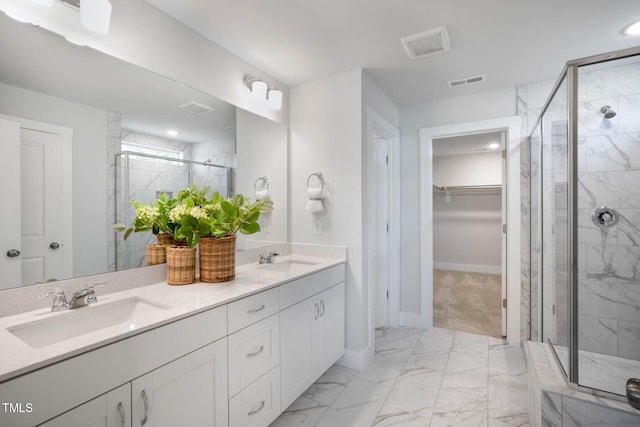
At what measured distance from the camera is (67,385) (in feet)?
2.81

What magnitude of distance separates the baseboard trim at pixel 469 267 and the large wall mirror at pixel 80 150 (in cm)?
539

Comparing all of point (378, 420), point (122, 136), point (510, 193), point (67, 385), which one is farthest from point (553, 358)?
point (122, 136)

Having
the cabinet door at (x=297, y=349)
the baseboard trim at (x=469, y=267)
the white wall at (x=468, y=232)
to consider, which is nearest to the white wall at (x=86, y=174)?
the cabinet door at (x=297, y=349)

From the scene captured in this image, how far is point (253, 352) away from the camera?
149 cm

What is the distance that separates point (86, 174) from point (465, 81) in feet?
9.34

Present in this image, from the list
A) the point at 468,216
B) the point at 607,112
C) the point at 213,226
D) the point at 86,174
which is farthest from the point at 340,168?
the point at 468,216

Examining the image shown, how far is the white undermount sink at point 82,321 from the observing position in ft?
3.53

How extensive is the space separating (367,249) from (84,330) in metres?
1.83

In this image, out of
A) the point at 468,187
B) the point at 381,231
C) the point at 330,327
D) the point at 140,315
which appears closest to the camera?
the point at 140,315

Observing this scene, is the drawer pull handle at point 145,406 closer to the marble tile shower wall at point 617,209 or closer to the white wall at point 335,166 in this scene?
the white wall at point 335,166

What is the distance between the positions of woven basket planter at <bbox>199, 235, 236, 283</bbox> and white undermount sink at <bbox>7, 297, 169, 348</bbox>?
0.35 meters

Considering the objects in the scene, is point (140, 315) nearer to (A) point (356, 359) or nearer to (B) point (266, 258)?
(B) point (266, 258)

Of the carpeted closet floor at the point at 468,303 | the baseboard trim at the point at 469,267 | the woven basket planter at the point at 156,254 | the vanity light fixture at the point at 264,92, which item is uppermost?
the vanity light fixture at the point at 264,92

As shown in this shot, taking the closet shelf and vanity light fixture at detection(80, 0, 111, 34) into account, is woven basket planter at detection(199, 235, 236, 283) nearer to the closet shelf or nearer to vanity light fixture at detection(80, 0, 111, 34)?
vanity light fixture at detection(80, 0, 111, 34)
